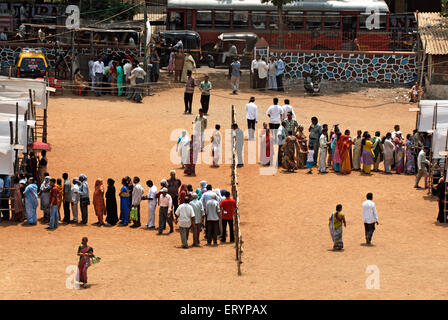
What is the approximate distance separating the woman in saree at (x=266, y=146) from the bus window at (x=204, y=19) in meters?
14.4

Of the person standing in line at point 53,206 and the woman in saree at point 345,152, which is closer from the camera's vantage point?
the person standing in line at point 53,206

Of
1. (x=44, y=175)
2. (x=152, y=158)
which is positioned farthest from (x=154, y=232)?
(x=152, y=158)

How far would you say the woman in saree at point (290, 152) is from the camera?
22094mm

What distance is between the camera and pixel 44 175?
19.5 meters

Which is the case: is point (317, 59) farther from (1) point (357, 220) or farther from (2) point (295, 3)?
(1) point (357, 220)

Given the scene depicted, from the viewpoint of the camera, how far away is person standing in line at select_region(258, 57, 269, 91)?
31013 mm

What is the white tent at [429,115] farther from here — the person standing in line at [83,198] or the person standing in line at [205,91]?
the person standing in line at [83,198]

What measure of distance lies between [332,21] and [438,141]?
1618 centimetres

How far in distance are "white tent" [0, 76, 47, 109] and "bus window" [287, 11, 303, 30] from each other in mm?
14857

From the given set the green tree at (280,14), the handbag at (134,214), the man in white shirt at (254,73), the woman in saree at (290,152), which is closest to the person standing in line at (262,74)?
the man in white shirt at (254,73)

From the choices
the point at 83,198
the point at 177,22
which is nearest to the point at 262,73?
the point at 177,22

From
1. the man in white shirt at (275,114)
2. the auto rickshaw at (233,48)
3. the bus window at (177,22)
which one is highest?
the bus window at (177,22)

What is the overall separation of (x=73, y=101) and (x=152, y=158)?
22.6ft

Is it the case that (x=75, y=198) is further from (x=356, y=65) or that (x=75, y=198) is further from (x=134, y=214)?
(x=356, y=65)
